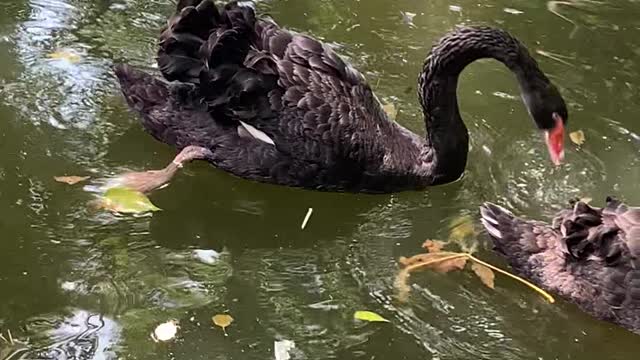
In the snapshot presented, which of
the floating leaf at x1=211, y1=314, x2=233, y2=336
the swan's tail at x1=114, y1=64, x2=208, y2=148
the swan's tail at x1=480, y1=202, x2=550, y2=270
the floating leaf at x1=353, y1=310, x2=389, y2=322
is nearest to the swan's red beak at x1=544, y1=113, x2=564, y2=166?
the swan's tail at x1=480, y1=202, x2=550, y2=270

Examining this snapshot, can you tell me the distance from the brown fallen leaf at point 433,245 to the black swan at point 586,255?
0.20 m

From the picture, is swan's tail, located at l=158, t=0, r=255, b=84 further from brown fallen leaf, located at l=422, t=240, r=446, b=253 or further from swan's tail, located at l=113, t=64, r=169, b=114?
brown fallen leaf, located at l=422, t=240, r=446, b=253

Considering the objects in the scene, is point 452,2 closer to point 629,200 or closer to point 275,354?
point 629,200

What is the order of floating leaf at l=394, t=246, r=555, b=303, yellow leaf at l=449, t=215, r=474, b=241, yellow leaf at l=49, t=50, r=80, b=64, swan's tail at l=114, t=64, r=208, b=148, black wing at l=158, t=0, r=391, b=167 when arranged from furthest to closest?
yellow leaf at l=49, t=50, r=80, b=64
swan's tail at l=114, t=64, r=208, b=148
black wing at l=158, t=0, r=391, b=167
yellow leaf at l=449, t=215, r=474, b=241
floating leaf at l=394, t=246, r=555, b=303

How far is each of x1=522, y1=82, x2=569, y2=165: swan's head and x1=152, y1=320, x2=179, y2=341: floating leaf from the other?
1823 mm

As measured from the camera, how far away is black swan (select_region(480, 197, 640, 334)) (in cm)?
388

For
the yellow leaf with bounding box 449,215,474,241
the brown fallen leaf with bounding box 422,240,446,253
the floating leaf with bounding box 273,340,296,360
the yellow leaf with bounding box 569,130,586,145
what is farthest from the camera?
the yellow leaf with bounding box 569,130,586,145

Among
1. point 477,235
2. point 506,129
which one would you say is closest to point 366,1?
point 506,129

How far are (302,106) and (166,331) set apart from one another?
1244mm

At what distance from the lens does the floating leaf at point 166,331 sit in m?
3.58

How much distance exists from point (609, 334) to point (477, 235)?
0.71 meters

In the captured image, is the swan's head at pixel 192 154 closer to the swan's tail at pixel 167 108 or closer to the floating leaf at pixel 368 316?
the swan's tail at pixel 167 108

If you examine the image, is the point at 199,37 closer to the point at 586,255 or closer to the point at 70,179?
the point at 70,179

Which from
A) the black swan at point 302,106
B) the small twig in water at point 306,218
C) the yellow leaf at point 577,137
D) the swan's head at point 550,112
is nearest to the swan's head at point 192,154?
the black swan at point 302,106
